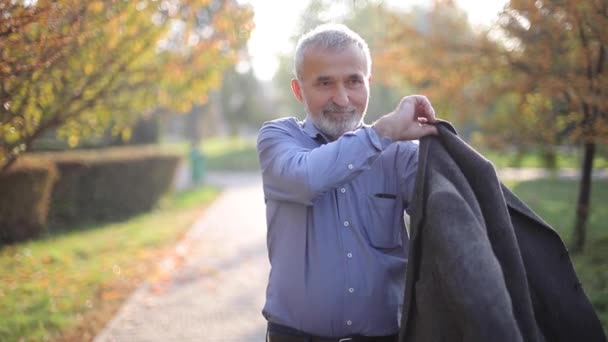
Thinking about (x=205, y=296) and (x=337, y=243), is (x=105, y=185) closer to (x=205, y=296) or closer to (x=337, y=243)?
(x=205, y=296)

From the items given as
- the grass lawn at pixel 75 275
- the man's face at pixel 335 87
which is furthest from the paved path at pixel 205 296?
the man's face at pixel 335 87

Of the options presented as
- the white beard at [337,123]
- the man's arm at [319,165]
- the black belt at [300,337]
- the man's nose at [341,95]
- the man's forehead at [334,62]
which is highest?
the man's forehead at [334,62]

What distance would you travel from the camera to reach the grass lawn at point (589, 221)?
596 centimetres

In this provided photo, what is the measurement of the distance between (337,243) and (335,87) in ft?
1.93

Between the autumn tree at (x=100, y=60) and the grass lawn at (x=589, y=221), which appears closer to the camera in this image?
the autumn tree at (x=100, y=60)

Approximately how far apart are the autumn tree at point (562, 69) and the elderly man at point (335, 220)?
159 inches

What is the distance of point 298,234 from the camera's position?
2180mm

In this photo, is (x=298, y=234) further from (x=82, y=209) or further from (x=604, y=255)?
(x=82, y=209)

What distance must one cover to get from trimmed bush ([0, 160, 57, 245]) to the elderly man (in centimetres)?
820

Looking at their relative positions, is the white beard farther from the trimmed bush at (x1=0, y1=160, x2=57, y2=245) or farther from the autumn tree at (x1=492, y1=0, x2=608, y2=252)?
the trimmed bush at (x1=0, y1=160, x2=57, y2=245)

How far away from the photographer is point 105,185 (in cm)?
1296

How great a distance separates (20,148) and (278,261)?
405 centimetres

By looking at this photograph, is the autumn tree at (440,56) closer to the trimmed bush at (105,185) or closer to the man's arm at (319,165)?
the man's arm at (319,165)

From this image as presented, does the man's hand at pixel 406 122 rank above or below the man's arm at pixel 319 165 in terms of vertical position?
above
